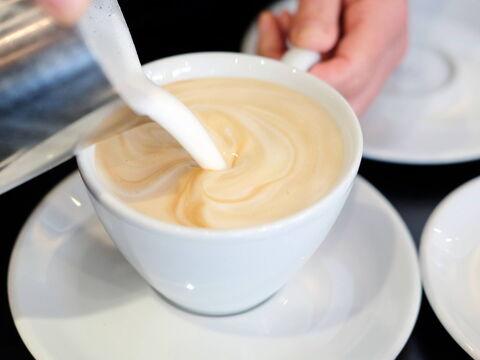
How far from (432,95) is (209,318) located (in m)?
0.48

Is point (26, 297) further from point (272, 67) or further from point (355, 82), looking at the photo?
point (355, 82)

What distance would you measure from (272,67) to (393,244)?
0.22m

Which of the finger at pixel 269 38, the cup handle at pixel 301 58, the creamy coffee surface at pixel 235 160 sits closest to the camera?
the creamy coffee surface at pixel 235 160

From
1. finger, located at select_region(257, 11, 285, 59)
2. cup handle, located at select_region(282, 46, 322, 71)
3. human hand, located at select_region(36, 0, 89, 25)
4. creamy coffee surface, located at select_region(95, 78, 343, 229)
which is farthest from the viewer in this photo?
finger, located at select_region(257, 11, 285, 59)

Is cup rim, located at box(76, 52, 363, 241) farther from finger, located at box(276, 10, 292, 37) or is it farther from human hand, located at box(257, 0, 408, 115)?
finger, located at box(276, 10, 292, 37)

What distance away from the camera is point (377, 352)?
0.58 meters

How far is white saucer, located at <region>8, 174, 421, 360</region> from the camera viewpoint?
60 centimetres

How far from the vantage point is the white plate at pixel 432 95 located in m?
0.84

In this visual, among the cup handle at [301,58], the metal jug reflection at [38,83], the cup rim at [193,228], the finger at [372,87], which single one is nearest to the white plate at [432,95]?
the finger at [372,87]

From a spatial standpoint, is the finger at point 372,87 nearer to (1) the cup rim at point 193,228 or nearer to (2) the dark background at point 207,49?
(2) the dark background at point 207,49

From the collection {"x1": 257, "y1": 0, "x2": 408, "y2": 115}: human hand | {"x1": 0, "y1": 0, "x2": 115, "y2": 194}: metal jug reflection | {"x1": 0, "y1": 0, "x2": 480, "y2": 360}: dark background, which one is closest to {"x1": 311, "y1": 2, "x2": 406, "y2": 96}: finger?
{"x1": 257, "y1": 0, "x2": 408, "y2": 115}: human hand

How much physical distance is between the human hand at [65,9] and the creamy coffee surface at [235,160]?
17cm

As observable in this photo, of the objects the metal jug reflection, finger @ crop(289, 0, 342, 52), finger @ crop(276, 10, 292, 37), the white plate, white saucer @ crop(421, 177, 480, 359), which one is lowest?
the white plate

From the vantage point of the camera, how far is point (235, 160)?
63cm
